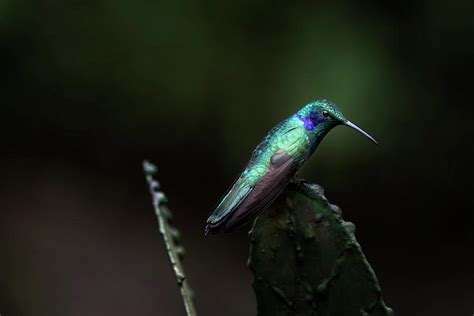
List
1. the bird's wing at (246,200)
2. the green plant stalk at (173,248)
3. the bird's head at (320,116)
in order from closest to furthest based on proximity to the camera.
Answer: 1. the green plant stalk at (173,248)
2. the bird's wing at (246,200)
3. the bird's head at (320,116)

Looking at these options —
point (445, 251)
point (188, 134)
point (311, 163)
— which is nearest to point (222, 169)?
point (188, 134)

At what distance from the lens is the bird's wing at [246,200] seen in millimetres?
815

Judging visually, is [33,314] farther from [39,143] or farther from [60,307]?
[39,143]

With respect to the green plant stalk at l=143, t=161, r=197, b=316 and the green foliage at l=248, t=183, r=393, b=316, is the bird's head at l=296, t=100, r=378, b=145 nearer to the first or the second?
the green foliage at l=248, t=183, r=393, b=316

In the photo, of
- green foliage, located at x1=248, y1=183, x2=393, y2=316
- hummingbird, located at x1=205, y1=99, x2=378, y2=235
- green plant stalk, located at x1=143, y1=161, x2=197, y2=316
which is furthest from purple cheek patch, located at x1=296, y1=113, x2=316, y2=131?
green plant stalk, located at x1=143, y1=161, x2=197, y2=316

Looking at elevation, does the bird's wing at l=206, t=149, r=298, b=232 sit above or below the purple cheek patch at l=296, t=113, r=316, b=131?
below

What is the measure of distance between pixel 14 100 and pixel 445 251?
1894 millimetres

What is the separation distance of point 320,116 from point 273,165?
0.33 ft

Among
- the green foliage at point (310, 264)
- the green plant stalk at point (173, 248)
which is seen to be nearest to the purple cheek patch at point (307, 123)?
the green foliage at point (310, 264)

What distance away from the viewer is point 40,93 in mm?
3094

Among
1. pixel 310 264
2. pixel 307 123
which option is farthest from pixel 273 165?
pixel 310 264

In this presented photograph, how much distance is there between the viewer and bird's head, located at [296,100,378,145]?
0.98 meters

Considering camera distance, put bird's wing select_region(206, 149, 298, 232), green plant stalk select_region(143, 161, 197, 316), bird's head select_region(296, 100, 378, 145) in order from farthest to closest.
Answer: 1. bird's head select_region(296, 100, 378, 145)
2. bird's wing select_region(206, 149, 298, 232)
3. green plant stalk select_region(143, 161, 197, 316)

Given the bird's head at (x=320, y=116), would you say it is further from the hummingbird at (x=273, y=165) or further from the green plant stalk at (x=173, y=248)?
the green plant stalk at (x=173, y=248)
